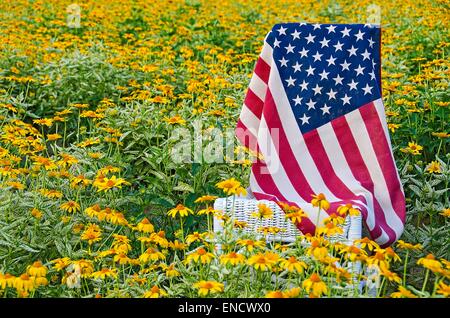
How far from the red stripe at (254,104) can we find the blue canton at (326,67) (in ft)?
0.53

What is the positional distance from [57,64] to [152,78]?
71 centimetres

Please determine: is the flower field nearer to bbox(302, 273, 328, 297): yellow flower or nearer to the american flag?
bbox(302, 273, 328, 297): yellow flower

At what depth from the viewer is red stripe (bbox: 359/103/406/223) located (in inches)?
128

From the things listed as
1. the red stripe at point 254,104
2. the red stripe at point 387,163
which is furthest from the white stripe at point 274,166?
the red stripe at point 387,163

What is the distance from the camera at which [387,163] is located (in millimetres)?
3271

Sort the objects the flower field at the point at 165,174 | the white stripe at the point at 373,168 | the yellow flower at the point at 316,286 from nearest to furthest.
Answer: the yellow flower at the point at 316,286 → the flower field at the point at 165,174 → the white stripe at the point at 373,168

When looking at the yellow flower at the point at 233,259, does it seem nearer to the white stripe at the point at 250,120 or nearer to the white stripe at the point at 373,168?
the white stripe at the point at 373,168

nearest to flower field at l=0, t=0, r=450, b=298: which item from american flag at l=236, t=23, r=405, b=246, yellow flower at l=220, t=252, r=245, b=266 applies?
yellow flower at l=220, t=252, r=245, b=266

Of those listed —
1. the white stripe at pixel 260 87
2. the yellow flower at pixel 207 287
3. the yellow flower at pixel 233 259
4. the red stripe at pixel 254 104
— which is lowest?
the yellow flower at pixel 207 287

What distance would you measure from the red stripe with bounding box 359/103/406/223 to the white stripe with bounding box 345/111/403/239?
0.02 m

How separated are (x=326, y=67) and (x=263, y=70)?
0.99ft

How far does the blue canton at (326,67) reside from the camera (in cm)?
341

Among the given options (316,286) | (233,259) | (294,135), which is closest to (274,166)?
(294,135)

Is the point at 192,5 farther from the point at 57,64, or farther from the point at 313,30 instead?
the point at 313,30
